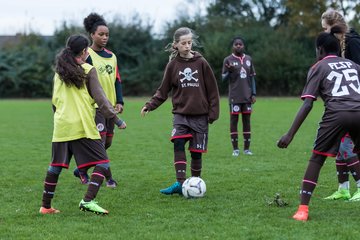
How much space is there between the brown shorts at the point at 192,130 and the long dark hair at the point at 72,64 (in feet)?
5.63

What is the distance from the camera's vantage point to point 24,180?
28.6 feet

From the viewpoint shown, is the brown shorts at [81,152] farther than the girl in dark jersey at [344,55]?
No

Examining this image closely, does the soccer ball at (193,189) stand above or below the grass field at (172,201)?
above

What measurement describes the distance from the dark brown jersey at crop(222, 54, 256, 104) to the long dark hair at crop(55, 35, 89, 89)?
578 cm

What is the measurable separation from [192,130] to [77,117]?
72.5 inches

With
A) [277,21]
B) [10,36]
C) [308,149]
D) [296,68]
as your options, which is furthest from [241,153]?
[10,36]

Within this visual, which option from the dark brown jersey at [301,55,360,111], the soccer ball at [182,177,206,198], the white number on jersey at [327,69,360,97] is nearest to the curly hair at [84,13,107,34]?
the soccer ball at [182,177,206,198]

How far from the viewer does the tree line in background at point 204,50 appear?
133 ft

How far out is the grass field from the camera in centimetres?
555

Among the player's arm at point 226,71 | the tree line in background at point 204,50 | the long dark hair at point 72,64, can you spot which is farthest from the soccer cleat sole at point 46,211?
the tree line in background at point 204,50

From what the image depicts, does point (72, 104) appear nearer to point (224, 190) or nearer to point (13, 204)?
point (13, 204)

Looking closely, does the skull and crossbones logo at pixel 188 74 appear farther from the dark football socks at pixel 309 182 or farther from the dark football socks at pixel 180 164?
the dark football socks at pixel 309 182

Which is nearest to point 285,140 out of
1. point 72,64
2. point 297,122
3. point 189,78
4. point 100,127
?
point 297,122

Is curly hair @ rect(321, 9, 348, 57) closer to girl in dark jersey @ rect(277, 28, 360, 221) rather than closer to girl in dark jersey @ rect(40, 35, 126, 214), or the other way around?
girl in dark jersey @ rect(277, 28, 360, 221)
